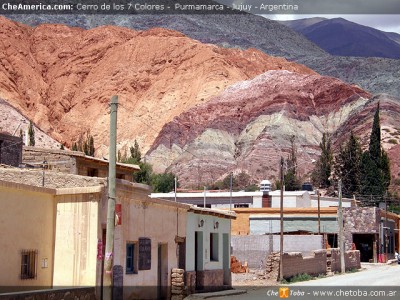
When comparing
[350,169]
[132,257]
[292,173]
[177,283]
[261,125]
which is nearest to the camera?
[132,257]

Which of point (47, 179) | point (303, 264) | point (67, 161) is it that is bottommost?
point (303, 264)

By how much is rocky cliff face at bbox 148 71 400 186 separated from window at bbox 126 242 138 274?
306 feet

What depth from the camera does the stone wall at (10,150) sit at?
Answer: 34.5 metres

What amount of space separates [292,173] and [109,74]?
69.9m

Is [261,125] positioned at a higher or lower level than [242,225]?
higher

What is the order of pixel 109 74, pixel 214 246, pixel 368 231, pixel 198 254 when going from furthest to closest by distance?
pixel 109 74, pixel 368 231, pixel 214 246, pixel 198 254

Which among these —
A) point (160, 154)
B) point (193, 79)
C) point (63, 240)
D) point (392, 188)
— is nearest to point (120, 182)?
point (63, 240)

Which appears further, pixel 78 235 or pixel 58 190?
pixel 58 190

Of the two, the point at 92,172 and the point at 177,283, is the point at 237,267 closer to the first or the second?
the point at 92,172

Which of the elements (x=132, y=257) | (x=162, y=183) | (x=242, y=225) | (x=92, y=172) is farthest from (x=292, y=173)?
(x=132, y=257)

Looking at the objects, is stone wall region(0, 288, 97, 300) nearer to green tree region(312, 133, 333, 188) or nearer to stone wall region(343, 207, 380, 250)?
→ stone wall region(343, 207, 380, 250)

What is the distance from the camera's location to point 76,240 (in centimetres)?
2327

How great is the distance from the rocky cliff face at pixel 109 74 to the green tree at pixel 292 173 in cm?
2862

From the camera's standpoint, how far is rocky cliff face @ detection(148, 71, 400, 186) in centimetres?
12462
